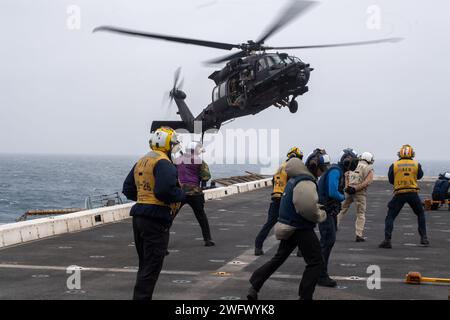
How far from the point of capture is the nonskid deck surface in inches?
353

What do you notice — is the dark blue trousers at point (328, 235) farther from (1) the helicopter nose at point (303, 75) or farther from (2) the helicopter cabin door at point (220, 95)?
(2) the helicopter cabin door at point (220, 95)

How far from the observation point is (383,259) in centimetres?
1218

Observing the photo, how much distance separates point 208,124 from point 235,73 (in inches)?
184

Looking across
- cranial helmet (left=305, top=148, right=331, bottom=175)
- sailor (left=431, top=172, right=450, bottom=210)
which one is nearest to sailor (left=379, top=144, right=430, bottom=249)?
cranial helmet (left=305, top=148, right=331, bottom=175)

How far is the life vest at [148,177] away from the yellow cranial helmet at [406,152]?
7.97 meters

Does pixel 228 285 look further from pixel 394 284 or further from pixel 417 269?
pixel 417 269

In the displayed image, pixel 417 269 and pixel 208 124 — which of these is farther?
pixel 208 124

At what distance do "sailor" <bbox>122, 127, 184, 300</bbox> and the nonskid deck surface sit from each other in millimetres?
1392

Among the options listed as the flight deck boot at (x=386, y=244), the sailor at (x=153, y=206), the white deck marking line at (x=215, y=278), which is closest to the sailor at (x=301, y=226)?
→ the white deck marking line at (x=215, y=278)

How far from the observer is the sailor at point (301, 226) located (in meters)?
7.94

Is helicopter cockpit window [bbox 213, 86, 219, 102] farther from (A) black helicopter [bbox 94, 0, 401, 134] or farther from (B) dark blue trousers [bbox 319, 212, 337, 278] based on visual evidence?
(B) dark blue trousers [bbox 319, 212, 337, 278]

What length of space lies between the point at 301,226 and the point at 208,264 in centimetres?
375

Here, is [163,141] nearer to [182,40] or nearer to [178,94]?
[182,40]
